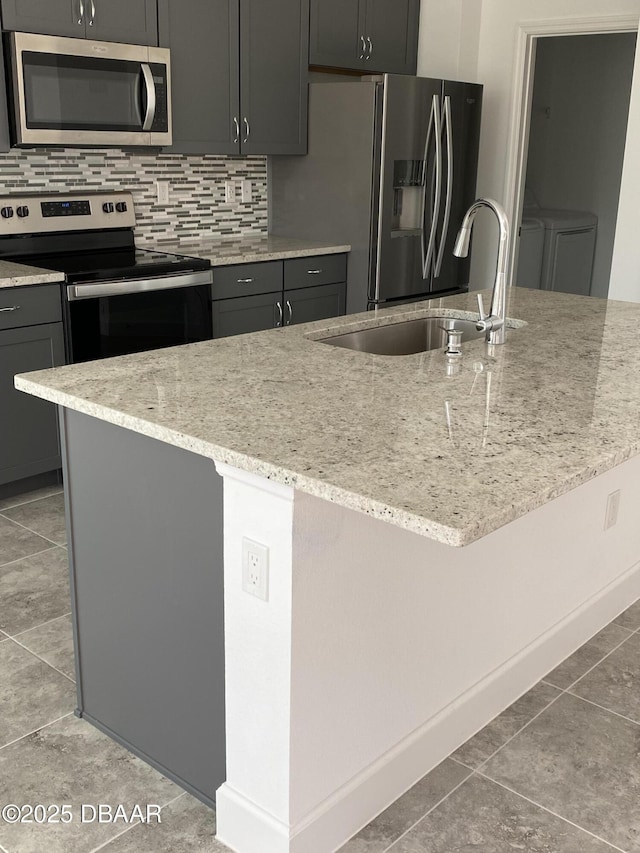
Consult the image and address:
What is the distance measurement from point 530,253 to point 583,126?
1.39 m

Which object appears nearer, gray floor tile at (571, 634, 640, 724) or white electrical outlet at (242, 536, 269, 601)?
white electrical outlet at (242, 536, 269, 601)

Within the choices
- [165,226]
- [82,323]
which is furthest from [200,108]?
[82,323]

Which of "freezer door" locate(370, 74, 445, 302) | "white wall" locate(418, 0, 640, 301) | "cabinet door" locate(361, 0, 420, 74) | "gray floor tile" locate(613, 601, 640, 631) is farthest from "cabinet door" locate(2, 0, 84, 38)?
"gray floor tile" locate(613, 601, 640, 631)

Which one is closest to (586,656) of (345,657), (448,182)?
(345,657)

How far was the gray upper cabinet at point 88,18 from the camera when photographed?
344 cm

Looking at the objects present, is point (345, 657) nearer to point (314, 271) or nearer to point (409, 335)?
point (409, 335)

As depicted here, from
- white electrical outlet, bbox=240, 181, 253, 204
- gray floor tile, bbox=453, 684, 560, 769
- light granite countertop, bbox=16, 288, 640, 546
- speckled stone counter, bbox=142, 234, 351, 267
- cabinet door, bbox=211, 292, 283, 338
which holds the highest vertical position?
white electrical outlet, bbox=240, 181, 253, 204

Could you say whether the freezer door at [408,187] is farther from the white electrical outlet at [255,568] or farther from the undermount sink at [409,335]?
the white electrical outlet at [255,568]

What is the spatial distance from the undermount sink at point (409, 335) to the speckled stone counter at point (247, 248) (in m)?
1.46

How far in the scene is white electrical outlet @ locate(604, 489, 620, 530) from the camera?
2.57m

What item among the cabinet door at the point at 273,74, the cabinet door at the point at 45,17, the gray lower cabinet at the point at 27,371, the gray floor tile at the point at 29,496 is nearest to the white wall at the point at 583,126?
the cabinet door at the point at 273,74

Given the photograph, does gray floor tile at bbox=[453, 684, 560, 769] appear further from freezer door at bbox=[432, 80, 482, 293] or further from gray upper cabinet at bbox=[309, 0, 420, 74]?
gray upper cabinet at bbox=[309, 0, 420, 74]

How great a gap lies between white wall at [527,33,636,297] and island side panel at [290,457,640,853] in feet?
16.1

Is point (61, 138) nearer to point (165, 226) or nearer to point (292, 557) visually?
point (165, 226)
